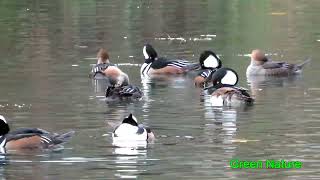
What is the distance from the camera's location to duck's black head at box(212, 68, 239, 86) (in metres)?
22.7

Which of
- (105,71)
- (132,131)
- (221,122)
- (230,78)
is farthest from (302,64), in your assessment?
(132,131)

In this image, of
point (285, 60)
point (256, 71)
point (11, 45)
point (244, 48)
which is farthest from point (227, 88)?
point (11, 45)

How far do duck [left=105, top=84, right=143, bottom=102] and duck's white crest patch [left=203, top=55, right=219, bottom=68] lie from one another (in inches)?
180

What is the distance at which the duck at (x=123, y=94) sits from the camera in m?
21.7

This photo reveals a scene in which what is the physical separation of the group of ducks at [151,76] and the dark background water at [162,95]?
0.78 feet

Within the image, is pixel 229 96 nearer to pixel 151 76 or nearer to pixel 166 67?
pixel 151 76

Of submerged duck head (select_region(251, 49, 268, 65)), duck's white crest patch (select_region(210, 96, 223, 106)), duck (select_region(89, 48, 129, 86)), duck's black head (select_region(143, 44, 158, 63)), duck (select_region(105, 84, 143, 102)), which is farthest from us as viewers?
duck's black head (select_region(143, 44, 158, 63))

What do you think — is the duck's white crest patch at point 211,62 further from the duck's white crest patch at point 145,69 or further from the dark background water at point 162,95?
the duck's white crest patch at point 145,69

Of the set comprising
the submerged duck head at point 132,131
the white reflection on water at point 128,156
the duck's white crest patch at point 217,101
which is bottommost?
the white reflection on water at point 128,156

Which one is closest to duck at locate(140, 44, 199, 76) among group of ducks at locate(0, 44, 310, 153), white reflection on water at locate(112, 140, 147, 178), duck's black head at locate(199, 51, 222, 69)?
group of ducks at locate(0, 44, 310, 153)

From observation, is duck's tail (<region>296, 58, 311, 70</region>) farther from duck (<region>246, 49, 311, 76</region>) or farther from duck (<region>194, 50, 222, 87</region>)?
duck (<region>194, 50, 222, 87</region>)

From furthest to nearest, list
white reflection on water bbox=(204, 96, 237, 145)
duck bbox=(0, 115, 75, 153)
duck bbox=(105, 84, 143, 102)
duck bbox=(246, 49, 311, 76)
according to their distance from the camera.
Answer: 1. duck bbox=(246, 49, 311, 76)
2. duck bbox=(105, 84, 143, 102)
3. white reflection on water bbox=(204, 96, 237, 145)
4. duck bbox=(0, 115, 75, 153)

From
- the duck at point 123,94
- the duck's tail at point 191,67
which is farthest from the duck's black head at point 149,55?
the duck at point 123,94

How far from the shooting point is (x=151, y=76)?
26.5m
